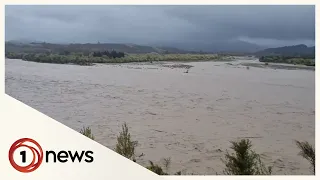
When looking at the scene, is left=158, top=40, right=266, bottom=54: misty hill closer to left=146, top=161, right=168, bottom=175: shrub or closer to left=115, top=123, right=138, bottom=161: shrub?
left=115, top=123, right=138, bottom=161: shrub

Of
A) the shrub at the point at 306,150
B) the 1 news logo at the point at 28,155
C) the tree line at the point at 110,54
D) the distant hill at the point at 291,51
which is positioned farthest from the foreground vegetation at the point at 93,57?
the shrub at the point at 306,150

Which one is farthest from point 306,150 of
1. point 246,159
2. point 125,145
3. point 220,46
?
point 125,145

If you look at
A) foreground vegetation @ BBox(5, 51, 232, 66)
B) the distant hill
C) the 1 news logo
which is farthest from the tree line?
the distant hill

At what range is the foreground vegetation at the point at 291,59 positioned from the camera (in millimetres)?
3343

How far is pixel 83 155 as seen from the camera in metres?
3.35

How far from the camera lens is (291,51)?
3420 millimetres

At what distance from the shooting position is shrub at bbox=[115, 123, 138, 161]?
3.38m

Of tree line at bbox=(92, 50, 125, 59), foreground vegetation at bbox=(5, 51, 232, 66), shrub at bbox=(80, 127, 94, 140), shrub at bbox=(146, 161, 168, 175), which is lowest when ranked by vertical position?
shrub at bbox=(146, 161, 168, 175)

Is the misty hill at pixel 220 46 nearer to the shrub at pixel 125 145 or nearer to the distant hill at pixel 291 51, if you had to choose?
the distant hill at pixel 291 51

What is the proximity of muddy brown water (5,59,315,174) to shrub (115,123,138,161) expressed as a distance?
0.05 m

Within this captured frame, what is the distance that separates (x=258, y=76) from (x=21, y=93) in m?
2.03

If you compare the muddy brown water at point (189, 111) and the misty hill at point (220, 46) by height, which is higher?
the misty hill at point (220, 46)

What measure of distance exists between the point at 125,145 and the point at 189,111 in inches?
24.4

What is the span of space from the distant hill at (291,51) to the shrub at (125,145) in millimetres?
1332
